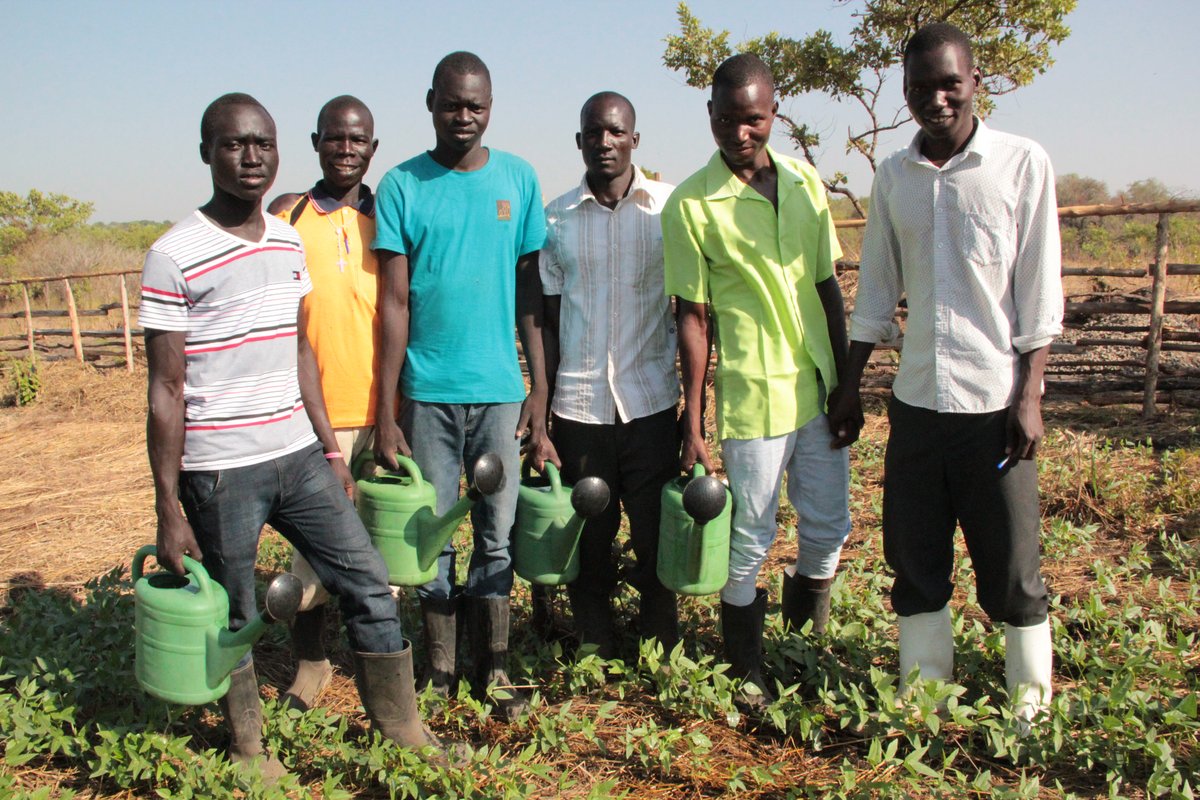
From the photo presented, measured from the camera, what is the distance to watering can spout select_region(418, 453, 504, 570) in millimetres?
2537

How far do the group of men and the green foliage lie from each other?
27.9ft

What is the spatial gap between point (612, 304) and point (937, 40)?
1.13m

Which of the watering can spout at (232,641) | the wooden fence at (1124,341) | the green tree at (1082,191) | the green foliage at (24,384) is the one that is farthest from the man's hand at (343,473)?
the green tree at (1082,191)

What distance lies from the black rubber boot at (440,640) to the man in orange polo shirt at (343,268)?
21.6 inches

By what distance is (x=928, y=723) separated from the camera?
245 cm

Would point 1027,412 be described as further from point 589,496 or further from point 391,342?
point 391,342

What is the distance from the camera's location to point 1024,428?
7.80 feet

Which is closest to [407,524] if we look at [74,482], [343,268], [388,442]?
[388,442]

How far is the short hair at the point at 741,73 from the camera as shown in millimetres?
2582

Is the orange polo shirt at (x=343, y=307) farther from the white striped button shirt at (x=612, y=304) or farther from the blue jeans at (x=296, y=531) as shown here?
the white striped button shirt at (x=612, y=304)

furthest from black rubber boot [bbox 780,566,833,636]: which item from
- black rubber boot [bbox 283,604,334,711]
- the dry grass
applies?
the dry grass

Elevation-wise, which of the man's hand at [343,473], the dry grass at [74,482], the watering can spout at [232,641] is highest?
the man's hand at [343,473]

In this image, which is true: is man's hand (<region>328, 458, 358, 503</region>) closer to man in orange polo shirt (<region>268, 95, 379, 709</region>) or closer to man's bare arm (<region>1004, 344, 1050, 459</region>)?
man in orange polo shirt (<region>268, 95, 379, 709</region>)

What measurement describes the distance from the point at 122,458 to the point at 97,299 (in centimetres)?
1460
